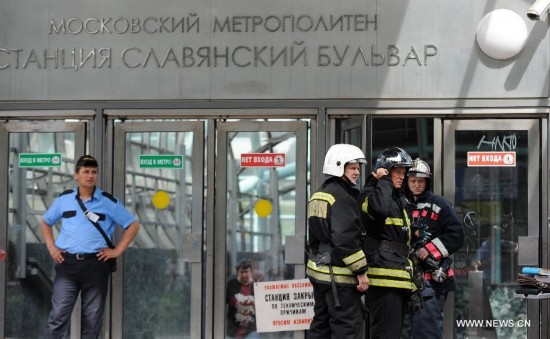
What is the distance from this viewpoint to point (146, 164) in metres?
9.62

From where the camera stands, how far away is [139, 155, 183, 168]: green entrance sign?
31.6 feet

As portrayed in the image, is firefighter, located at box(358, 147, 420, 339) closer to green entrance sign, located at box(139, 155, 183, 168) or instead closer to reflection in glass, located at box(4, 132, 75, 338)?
green entrance sign, located at box(139, 155, 183, 168)

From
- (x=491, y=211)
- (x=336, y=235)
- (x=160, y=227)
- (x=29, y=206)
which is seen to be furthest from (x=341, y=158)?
(x=29, y=206)

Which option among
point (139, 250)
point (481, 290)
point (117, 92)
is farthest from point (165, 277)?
point (481, 290)

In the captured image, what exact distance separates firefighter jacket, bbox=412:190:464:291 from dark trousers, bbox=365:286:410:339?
3.05 feet

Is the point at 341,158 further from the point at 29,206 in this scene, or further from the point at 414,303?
the point at 29,206

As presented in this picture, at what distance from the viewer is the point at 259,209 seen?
9570mm

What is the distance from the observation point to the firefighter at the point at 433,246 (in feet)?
28.5

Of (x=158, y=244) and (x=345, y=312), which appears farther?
(x=158, y=244)

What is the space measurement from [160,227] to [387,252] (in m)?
2.61

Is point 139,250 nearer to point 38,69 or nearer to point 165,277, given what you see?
point 165,277

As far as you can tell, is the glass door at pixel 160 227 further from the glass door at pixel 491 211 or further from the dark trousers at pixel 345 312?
the glass door at pixel 491 211

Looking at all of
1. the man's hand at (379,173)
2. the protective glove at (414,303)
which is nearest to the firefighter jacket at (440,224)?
the protective glove at (414,303)

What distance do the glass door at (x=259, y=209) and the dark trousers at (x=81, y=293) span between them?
3.70ft
